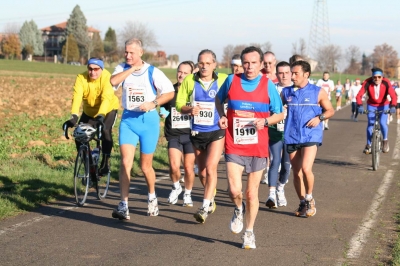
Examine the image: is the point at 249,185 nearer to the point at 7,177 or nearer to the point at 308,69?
the point at 308,69

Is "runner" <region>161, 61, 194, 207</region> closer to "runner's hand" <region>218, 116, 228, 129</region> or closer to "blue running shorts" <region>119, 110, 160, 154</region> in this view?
"blue running shorts" <region>119, 110, 160, 154</region>

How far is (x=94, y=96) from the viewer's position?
1019 centimetres

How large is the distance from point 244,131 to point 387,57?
521ft

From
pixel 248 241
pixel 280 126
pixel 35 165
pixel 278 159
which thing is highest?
pixel 280 126

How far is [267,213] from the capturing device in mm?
9492

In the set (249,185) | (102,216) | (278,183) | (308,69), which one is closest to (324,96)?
(308,69)

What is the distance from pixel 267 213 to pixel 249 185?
84.1 inches

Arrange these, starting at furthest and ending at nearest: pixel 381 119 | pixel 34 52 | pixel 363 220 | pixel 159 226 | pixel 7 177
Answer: pixel 34 52 → pixel 381 119 → pixel 7 177 → pixel 363 220 → pixel 159 226

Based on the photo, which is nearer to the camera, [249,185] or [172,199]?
[249,185]

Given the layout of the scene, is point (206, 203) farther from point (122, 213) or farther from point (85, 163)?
point (85, 163)

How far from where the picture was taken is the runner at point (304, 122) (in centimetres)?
926

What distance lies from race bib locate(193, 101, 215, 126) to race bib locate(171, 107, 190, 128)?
1.47 metres

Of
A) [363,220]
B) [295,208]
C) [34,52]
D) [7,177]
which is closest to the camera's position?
[363,220]

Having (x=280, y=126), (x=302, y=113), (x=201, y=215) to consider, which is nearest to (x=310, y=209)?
(x=302, y=113)
